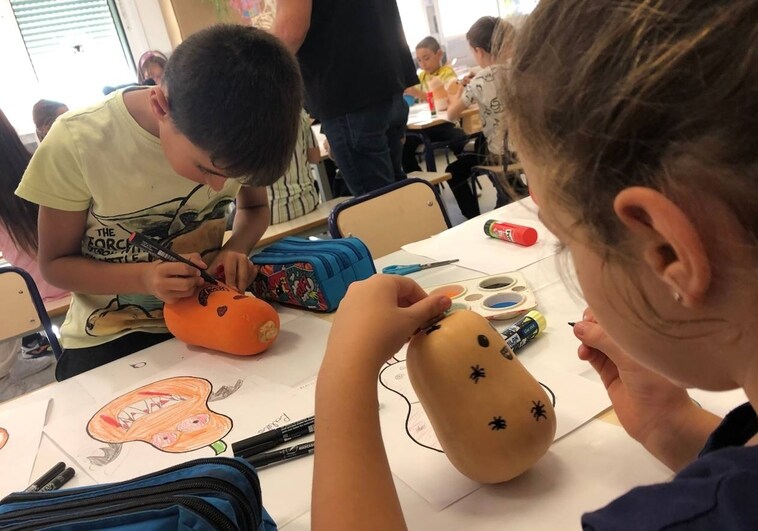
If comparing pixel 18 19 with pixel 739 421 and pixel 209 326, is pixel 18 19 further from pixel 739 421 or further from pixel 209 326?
pixel 739 421

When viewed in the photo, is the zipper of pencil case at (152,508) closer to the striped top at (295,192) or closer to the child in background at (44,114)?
the striped top at (295,192)

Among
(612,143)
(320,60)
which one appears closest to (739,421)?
(612,143)

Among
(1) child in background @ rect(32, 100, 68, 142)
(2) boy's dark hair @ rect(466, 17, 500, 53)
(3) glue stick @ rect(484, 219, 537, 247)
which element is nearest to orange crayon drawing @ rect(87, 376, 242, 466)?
(3) glue stick @ rect(484, 219, 537, 247)

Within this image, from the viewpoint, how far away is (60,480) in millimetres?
663

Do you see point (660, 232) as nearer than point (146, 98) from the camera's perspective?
Yes

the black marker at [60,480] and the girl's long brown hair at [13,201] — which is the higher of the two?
the girl's long brown hair at [13,201]

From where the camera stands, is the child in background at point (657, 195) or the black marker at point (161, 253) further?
the black marker at point (161, 253)

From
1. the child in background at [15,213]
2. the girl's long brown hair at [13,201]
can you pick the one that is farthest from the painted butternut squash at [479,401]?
the girl's long brown hair at [13,201]

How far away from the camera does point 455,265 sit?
110 centimetres

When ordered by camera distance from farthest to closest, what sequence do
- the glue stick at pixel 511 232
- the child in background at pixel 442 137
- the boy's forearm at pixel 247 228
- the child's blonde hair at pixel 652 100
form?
the child in background at pixel 442 137 → the boy's forearm at pixel 247 228 → the glue stick at pixel 511 232 → the child's blonde hair at pixel 652 100

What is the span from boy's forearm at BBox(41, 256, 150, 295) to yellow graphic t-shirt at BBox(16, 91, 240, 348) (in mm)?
42

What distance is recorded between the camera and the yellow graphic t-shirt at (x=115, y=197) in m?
1.02

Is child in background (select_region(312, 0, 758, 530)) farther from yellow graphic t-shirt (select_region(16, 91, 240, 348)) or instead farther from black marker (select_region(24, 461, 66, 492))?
yellow graphic t-shirt (select_region(16, 91, 240, 348))

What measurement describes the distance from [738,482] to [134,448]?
625 mm
